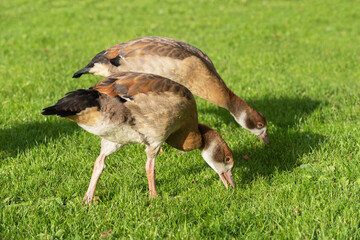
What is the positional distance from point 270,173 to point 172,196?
1.43 meters

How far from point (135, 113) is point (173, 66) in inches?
72.6

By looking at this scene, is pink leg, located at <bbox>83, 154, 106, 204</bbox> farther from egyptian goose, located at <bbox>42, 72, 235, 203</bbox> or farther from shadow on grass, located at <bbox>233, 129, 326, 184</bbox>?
shadow on grass, located at <bbox>233, 129, 326, 184</bbox>

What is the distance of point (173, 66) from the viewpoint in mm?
5879

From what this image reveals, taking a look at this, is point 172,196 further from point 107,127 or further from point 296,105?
point 296,105

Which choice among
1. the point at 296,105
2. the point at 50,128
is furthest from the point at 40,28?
the point at 296,105

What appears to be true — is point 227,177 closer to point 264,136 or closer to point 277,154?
point 277,154

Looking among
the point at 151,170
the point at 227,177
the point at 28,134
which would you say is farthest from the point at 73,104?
the point at 28,134

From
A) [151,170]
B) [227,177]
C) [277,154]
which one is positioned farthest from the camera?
[277,154]

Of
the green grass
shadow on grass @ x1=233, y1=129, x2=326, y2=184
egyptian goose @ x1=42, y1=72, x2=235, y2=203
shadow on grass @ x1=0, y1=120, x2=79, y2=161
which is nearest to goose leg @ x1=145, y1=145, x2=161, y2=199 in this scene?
egyptian goose @ x1=42, y1=72, x2=235, y2=203

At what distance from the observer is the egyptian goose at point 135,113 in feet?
13.2

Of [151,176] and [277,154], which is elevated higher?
[151,176]

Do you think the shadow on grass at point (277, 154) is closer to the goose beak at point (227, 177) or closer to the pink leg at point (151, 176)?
the goose beak at point (227, 177)

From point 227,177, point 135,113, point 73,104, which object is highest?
point 73,104

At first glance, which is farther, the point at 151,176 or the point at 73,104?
the point at 151,176
